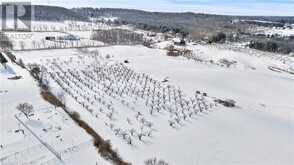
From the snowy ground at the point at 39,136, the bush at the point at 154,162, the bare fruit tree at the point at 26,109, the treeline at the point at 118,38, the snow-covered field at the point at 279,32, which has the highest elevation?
the snow-covered field at the point at 279,32

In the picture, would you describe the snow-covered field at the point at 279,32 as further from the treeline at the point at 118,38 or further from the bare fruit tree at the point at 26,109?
the bare fruit tree at the point at 26,109

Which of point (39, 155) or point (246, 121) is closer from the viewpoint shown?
point (39, 155)

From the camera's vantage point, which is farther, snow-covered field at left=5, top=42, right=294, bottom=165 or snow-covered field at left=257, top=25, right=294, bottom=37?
snow-covered field at left=257, top=25, right=294, bottom=37

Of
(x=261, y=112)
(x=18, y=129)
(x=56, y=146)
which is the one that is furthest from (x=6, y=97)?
(x=261, y=112)

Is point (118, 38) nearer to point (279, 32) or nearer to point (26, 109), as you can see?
point (26, 109)

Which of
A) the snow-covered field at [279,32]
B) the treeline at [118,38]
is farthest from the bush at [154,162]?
the snow-covered field at [279,32]

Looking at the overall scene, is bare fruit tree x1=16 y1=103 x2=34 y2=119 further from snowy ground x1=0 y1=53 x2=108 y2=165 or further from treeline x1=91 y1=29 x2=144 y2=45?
treeline x1=91 y1=29 x2=144 y2=45

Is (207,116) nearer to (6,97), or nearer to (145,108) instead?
(145,108)

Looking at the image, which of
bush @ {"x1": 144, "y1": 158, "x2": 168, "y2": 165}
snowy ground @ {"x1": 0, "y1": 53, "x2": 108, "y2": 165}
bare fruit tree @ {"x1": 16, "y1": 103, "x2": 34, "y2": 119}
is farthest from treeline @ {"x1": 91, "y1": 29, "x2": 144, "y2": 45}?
bush @ {"x1": 144, "y1": 158, "x2": 168, "y2": 165}
